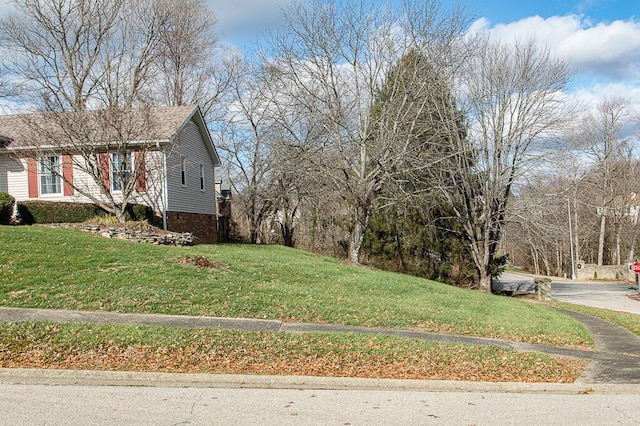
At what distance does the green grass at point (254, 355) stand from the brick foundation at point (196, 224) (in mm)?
15583

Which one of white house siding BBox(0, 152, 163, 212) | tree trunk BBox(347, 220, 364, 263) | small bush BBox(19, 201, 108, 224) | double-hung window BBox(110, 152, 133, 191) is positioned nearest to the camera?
small bush BBox(19, 201, 108, 224)

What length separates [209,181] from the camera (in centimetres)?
2933

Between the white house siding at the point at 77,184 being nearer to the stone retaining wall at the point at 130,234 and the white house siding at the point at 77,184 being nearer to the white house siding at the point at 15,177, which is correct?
the white house siding at the point at 15,177

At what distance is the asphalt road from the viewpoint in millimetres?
5621

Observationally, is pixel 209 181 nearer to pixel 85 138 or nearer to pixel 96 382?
pixel 85 138

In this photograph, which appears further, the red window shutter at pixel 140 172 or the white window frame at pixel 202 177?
the white window frame at pixel 202 177

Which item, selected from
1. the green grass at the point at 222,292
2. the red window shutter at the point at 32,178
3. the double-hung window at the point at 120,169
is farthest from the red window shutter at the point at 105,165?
the green grass at the point at 222,292

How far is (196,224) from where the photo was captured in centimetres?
2656

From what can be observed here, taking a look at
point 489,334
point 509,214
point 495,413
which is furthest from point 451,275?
point 495,413

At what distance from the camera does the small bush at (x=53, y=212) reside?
66.0 ft

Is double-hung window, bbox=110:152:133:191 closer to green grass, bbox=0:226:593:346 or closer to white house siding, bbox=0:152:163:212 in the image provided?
white house siding, bbox=0:152:163:212

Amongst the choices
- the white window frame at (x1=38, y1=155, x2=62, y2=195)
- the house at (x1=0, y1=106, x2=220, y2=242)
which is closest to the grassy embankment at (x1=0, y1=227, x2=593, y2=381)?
the house at (x1=0, y1=106, x2=220, y2=242)

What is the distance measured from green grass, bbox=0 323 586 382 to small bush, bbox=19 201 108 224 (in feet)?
42.0

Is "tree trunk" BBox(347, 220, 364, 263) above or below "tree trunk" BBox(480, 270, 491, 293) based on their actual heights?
above
